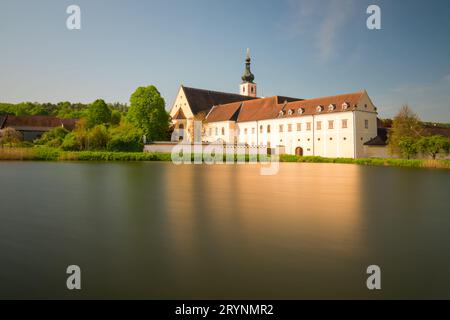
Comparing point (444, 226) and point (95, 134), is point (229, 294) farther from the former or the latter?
point (95, 134)

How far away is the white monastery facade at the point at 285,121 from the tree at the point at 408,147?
294 inches

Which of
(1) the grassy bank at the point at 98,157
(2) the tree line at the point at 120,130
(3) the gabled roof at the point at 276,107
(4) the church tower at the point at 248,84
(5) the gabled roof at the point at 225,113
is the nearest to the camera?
(1) the grassy bank at the point at 98,157

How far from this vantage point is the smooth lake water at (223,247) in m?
4.74

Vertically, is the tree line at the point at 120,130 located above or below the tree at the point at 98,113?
below

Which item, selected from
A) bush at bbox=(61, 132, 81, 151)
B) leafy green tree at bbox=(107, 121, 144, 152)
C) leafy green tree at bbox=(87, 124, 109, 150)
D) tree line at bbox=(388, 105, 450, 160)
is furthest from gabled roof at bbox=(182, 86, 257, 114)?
tree line at bbox=(388, 105, 450, 160)

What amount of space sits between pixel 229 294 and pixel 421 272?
2.98m

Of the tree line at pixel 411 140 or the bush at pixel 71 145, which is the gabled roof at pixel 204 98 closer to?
the bush at pixel 71 145

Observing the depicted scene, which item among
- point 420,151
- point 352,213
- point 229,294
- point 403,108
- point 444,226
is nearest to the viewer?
point 229,294

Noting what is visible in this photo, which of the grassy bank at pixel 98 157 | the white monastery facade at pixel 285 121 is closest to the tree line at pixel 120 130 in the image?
the grassy bank at pixel 98 157

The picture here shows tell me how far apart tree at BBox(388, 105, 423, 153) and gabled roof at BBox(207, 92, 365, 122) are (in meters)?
5.68

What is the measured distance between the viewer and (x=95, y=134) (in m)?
46.6

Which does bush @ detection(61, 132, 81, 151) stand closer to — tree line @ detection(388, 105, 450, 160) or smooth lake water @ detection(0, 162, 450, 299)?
smooth lake water @ detection(0, 162, 450, 299)

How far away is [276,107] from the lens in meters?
58.5
